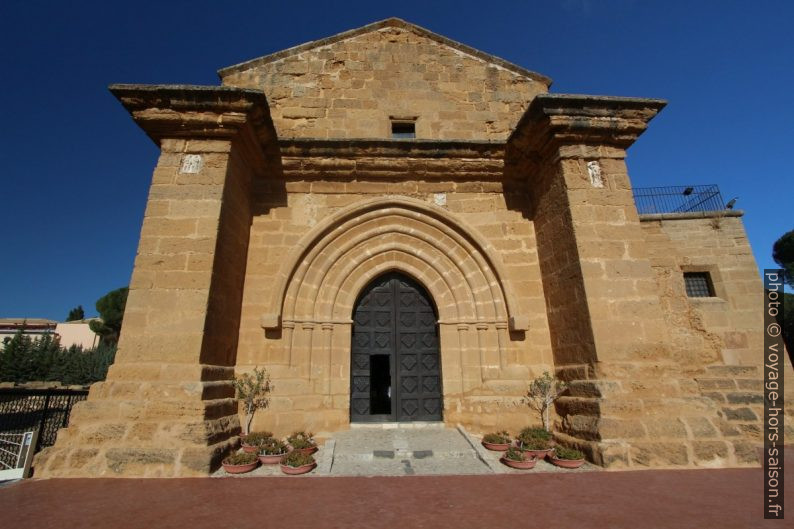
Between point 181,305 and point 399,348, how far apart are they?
2.97 meters

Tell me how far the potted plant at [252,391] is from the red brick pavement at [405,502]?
1.20m

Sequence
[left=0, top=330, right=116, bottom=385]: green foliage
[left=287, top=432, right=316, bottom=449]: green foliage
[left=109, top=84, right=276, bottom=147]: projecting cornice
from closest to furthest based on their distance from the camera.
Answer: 1. [left=287, top=432, right=316, bottom=449]: green foliage
2. [left=109, top=84, right=276, bottom=147]: projecting cornice
3. [left=0, top=330, right=116, bottom=385]: green foliage

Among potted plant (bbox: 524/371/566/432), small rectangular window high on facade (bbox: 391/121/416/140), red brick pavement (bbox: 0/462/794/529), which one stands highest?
small rectangular window high on facade (bbox: 391/121/416/140)

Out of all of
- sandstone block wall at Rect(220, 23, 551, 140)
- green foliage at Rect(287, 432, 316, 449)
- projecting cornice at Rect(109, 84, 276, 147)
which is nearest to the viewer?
green foliage at Rect(287, 432, 316, 449)

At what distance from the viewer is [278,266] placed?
5.58 meters

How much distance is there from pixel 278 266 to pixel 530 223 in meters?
3.96

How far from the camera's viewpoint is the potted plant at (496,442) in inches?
172

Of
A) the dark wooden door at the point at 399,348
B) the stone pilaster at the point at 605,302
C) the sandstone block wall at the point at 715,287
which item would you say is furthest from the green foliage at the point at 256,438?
the sandstone block wall at the point at 715,287

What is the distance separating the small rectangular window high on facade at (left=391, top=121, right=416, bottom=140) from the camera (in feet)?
21.7

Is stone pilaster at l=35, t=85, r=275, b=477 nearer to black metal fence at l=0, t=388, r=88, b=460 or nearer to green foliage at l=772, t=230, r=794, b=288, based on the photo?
black metal fence at l=0, t=388, r=88, b=460

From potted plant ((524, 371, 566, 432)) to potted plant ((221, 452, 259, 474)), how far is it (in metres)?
3.42

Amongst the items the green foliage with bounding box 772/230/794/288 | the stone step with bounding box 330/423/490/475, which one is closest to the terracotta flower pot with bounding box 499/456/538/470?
the stone step with bounding box 330/423/490/475

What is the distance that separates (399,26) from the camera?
7.13 metres

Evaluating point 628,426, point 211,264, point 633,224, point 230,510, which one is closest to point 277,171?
point 211,264
